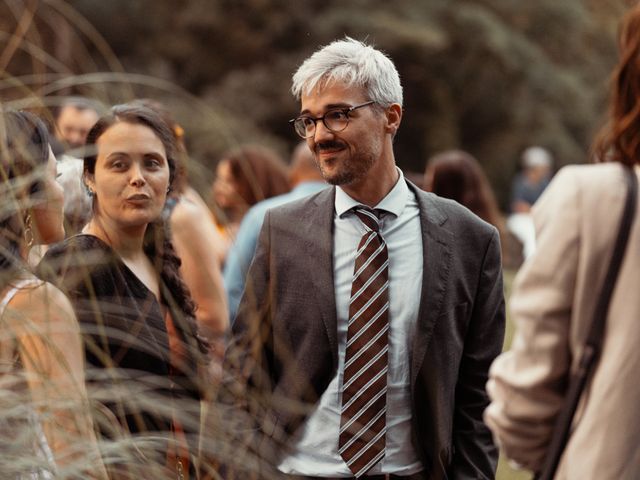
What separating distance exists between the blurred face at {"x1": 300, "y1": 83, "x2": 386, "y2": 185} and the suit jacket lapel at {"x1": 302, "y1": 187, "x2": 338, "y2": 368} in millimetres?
133

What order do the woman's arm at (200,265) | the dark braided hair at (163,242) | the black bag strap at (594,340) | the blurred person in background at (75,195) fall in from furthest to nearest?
the woman's arm at (200,265)
the blurred person in background at (75,195)
the dark braided hair at (163,242)
the black bag strap at (594,340)

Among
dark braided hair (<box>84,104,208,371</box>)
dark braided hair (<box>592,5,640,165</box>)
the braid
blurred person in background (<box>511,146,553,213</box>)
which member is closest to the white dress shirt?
dark braided hair (<box>84,104,208,371</box>)

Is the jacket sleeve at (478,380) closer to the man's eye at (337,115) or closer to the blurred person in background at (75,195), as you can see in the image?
the man's eye at (337,115)

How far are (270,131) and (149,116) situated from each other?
23987 mm

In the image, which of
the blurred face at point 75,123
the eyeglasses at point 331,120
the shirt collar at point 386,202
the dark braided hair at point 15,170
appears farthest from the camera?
the blurred face at point 75,123

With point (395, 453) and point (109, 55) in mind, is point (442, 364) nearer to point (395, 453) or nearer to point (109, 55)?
point (395, 453)

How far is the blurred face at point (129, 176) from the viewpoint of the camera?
11.4ft

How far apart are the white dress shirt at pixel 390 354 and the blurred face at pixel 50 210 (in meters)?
0.83

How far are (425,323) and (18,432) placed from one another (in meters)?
1.44

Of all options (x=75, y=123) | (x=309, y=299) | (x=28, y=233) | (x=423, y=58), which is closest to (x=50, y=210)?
(x=28, y=233)

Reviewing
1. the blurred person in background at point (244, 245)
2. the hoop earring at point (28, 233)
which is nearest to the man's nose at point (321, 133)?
the hoop earring at point (28, 233)

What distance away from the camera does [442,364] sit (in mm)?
3541

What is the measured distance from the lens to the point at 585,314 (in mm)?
2432

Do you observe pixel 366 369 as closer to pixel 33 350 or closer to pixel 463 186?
pixel 33 350
